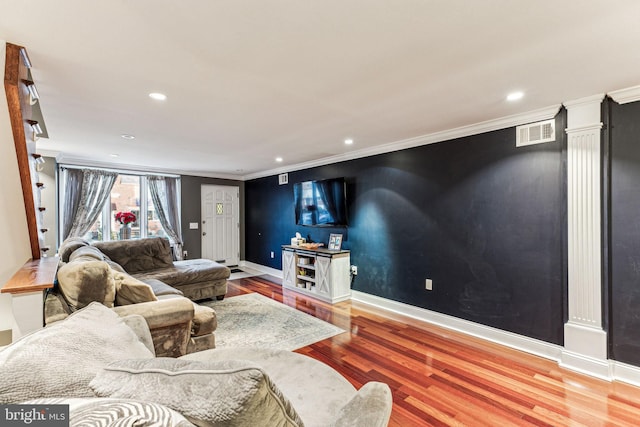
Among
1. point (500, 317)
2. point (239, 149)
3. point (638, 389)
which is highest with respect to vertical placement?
point (239, 149)

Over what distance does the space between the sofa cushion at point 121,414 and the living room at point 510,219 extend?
172cm

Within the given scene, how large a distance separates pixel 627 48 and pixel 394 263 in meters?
2.93

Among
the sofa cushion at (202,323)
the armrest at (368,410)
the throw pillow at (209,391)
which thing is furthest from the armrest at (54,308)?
the armrest at (368,410)

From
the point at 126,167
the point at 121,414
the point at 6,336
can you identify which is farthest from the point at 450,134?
the point at 126,167

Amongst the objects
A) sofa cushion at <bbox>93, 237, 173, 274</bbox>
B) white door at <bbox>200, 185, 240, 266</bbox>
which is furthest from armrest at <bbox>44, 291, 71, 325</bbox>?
white door at <bbox>200, 185, 240, 266</bbox>

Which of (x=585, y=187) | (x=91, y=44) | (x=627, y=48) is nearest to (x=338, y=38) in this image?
(x=91, y=44)

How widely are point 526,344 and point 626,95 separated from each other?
7.60ft

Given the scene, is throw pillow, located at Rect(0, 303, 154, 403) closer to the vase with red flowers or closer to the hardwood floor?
the hardwood floor

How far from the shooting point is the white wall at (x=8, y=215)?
5.35 ft

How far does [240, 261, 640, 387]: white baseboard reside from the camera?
7.64 feet

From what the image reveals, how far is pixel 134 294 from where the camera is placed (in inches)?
86.6

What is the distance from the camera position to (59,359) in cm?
77

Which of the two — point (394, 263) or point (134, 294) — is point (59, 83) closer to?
point (134, 294)

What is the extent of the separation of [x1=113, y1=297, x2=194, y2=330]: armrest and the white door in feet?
15.6
